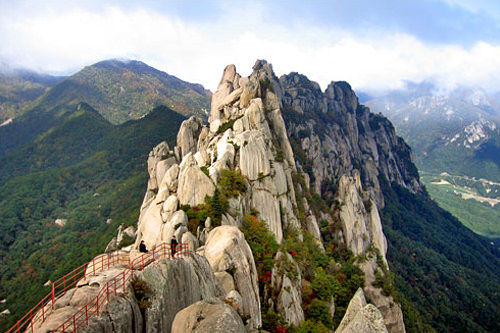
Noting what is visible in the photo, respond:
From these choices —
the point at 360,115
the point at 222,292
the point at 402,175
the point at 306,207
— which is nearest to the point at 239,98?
the point at 306,207

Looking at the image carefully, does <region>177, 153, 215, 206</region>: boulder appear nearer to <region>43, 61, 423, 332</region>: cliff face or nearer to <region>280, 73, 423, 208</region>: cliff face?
<region>43, 61, 423, 332</region>: cliff face

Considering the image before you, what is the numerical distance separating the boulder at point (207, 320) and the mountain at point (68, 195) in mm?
47884

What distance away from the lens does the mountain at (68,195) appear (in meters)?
63.5

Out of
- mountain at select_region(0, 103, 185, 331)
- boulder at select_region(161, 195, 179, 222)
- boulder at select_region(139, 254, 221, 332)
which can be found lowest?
mountain at select_region(0, 103, 185, 331)

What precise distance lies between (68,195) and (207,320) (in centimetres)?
10877

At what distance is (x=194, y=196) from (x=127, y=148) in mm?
91098

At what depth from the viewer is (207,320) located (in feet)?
32.9

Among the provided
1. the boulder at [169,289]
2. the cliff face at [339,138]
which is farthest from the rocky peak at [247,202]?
the boulder at [169,289]

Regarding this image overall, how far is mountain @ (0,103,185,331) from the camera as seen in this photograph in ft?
208

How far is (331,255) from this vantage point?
47.9 m

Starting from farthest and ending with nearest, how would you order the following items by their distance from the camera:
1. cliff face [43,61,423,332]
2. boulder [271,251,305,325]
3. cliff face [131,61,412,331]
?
1. cliff face [131,61,412,331]
2. boulder [271,251,305,325]
3. cliff face [43,61,423,332]

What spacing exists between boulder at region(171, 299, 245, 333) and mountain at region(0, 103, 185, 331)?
157 feet

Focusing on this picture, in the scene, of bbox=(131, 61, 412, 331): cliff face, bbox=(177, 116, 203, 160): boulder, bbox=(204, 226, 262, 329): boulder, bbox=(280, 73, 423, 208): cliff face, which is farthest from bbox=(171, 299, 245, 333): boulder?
bbox=(280, 73, 423, 208): cliff face

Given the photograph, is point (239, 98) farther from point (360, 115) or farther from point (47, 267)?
point (360, 115)
